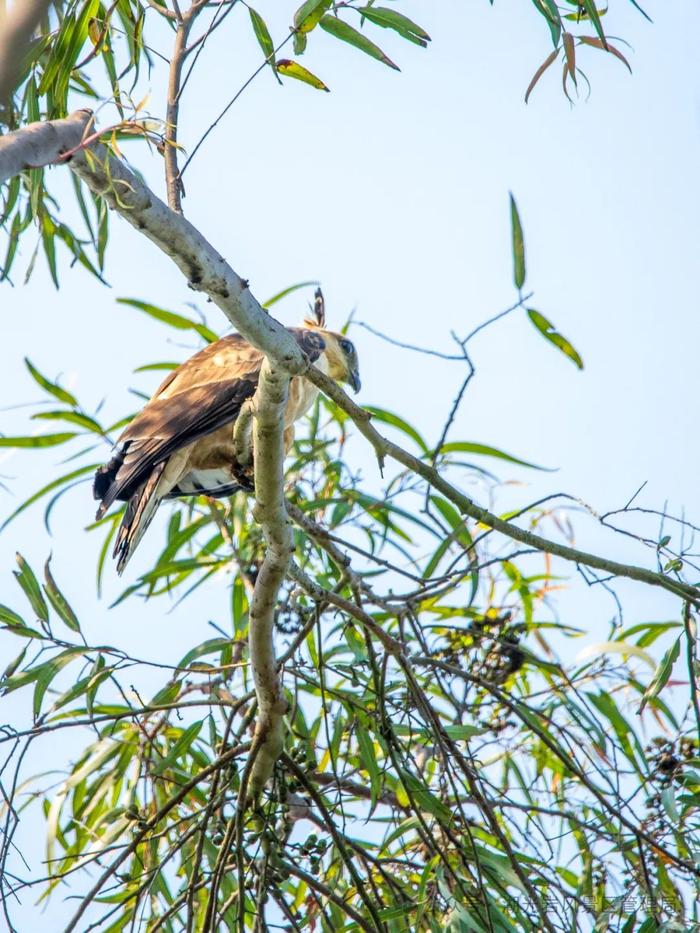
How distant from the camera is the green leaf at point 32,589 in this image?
2.74 meters

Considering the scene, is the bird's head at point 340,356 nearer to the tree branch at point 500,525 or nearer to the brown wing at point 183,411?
the brown wing at point 183,411

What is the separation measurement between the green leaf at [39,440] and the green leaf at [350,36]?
1853 mm

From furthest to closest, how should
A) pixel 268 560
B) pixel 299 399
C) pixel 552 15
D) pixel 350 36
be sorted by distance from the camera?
pixel 299 399 → pixel 268 560 → pixel 350 36 → pixel 552 15

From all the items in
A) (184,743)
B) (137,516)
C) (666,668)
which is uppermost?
(137,516)

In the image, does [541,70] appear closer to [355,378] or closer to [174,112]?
[174,112]

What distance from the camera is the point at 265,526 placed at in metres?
2.37

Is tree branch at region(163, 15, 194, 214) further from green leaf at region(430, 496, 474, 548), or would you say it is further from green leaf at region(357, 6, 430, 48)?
green leaf at region(430, 496, 474, 548)

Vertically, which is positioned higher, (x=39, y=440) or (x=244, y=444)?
(x=39, y=440)

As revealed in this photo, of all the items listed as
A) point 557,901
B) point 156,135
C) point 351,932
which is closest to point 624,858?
point 557,901

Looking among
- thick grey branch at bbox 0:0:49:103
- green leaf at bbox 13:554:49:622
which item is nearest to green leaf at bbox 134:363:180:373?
green leaf at bbox 13:554:49:622

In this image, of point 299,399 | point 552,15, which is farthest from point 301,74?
point 299,399

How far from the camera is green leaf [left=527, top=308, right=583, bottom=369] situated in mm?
2391

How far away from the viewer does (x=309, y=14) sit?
201 cm

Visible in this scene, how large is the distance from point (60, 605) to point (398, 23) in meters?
1.57
